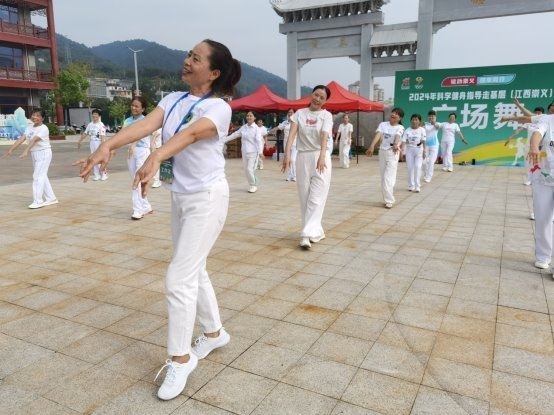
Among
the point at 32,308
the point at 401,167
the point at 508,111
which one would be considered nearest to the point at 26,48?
the point at 401,167

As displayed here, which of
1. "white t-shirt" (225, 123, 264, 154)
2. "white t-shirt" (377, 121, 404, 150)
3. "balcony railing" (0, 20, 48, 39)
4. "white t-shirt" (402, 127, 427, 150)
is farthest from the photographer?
"balcony railing" (0, 20, 48, 39)

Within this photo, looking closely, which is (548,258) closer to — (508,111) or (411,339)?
(411,339)

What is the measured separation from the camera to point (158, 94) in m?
79.4

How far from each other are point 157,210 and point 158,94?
77.1 m

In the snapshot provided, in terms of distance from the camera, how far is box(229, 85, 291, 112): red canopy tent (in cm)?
1702

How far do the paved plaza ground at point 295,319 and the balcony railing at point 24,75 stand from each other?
33.8 meters

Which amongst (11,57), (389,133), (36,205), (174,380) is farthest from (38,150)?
(11,57)

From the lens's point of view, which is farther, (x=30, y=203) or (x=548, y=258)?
(x=30, y=203)

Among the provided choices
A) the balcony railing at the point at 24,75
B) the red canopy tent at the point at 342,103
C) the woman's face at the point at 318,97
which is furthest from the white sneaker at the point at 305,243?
the balcony railing at the point at 24,75

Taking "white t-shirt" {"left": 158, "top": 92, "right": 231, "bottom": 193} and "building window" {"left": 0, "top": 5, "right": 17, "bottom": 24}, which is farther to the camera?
"building window" {"left": 0, "top": 5, "right": 17, "bottom": 24}

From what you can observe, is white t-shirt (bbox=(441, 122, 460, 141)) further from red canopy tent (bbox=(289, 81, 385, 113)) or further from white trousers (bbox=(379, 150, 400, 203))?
white trousers (bbox=(379, 150, 400, 203))

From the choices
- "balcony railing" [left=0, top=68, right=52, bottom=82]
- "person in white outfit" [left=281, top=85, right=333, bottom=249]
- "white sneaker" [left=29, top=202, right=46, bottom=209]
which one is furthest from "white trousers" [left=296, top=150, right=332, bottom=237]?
"balcony railing" [left=0, top=68, right=52, bottom=82]

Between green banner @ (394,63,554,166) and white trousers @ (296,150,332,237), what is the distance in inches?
487

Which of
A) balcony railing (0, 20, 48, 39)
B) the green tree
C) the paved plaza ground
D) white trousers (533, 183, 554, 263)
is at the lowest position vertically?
the paved plaza ground
